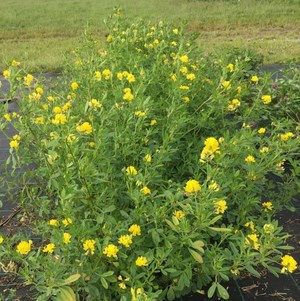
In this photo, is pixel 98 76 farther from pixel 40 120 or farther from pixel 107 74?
pixel 40 120

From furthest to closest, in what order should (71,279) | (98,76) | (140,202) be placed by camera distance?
(98,76) < (140,202) < (71,279)

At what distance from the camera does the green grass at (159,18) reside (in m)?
8.06

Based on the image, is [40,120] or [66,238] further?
[40,120]

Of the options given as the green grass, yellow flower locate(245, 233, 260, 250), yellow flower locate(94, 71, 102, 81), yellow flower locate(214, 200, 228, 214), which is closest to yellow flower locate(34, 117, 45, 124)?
yellow flower locate(94, 71, 102, 81)

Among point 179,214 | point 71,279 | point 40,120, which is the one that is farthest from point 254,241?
point 40,120

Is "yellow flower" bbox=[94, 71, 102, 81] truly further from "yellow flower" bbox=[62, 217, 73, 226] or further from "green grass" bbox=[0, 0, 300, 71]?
"green grass" bbox=[0, 0, 300, 71]

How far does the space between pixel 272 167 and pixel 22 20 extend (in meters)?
10.2

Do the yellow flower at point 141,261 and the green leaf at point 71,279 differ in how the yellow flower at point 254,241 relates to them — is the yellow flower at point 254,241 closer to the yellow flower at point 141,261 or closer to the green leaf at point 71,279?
the yellow flower at point 141,261

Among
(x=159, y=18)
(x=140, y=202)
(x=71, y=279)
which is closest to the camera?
(x=71, y=279)

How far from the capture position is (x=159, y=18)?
33.0 ft

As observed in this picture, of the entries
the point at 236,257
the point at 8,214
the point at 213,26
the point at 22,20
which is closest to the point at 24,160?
the point at 8,214

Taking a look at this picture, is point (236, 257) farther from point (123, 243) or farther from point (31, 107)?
point (31, 107)

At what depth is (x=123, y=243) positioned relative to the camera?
5.02 feet

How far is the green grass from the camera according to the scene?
806 cm
